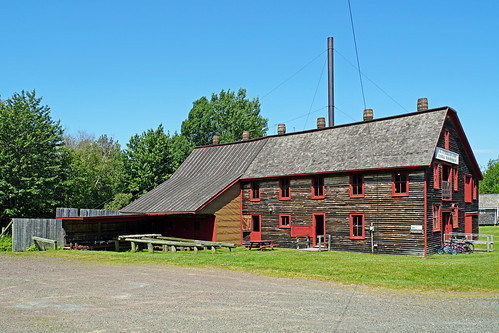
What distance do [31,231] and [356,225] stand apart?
61.9 ft

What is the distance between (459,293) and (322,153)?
61.4ft

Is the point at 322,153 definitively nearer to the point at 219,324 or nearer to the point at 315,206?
the point at 315,206

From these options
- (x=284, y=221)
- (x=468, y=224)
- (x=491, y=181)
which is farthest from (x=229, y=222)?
(x=491, y=181)

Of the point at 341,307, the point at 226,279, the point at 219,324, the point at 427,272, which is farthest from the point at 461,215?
the point at 219,324

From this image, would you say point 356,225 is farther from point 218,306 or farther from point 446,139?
point 218,306

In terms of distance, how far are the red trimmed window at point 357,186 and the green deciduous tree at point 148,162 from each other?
2487 centimetres

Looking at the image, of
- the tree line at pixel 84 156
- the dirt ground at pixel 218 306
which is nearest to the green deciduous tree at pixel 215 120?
the tree line at pixel 84 156

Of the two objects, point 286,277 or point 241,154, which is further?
point 241,154

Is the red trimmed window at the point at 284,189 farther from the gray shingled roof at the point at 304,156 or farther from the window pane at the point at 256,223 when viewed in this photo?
the window pane at the point at 256,223

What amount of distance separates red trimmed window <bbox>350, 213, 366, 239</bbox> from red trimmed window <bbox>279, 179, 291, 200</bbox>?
16.9 ft

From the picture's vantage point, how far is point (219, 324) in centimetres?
1006

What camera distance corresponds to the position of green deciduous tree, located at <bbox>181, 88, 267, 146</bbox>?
66562 mm

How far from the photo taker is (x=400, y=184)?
27594mm

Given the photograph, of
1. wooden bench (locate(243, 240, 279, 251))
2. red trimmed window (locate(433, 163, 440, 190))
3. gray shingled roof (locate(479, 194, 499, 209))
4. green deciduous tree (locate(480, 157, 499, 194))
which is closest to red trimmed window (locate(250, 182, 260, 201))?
wooden bench (locate(243, 240, 279, 251))
